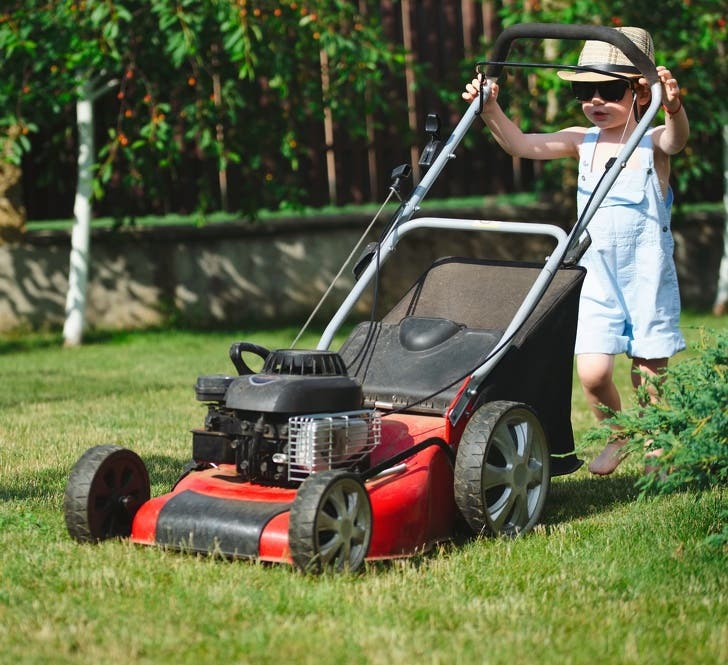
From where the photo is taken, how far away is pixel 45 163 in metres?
10.8

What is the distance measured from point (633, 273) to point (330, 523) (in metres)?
1.83

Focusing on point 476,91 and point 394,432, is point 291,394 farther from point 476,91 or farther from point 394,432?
point 476,91

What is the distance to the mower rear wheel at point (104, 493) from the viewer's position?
12.3 ft

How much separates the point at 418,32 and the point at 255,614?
10.1 metres

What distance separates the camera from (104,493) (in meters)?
3.84

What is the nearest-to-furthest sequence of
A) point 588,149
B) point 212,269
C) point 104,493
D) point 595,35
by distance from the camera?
point 104,493, point 595,35, point 588,149, point 212,269

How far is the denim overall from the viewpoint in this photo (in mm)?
4754

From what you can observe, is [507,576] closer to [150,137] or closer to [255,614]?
[255,614]

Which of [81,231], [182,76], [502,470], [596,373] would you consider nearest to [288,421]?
[502,470]

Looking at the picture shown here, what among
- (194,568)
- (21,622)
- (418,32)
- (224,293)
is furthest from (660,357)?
(418,32)

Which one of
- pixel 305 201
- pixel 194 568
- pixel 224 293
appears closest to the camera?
pixel 194 568

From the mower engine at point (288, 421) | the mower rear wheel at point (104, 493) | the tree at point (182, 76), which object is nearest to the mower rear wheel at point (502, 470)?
the mower engine at point (288, 421)

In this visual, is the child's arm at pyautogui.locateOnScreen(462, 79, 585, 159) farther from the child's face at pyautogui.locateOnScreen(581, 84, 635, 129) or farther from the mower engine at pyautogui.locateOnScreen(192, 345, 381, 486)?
the mower engine at pyautogui.locateOnScreen(192, 345, 381, 486)

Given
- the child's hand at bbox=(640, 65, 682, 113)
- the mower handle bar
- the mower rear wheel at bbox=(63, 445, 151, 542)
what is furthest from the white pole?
the mower rear wheel at bbox=(63, 445, 151, 542)
